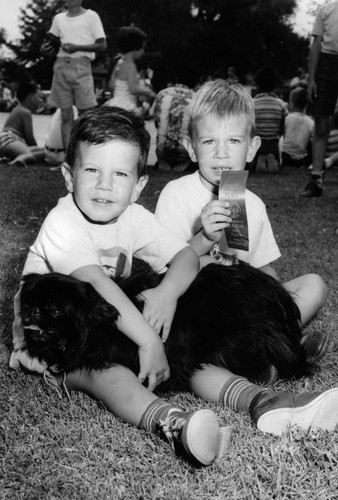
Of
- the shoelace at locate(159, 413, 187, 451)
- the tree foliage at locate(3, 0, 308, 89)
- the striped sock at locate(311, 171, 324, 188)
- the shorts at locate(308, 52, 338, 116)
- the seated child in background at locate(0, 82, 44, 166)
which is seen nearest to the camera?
the shoelace at locate(159, 413, 187, 451)

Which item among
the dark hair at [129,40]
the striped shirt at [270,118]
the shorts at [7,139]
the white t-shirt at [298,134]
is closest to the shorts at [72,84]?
the dark hair at [129,40]

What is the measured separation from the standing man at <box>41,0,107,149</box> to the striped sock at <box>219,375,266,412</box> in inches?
262

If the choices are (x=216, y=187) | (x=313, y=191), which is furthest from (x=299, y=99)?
(x=216, y=187)

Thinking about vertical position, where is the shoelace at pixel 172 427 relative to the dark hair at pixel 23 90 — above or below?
above

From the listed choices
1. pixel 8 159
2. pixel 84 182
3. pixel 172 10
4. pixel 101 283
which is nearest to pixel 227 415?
pixel 101 283

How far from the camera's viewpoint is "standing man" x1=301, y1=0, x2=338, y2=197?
6738 mm

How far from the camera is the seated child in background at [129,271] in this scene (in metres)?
2.14

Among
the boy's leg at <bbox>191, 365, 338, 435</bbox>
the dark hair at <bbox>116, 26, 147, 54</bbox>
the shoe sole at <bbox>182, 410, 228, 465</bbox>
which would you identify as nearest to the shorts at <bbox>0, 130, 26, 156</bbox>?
the dark hair at <bbox>116, 26, 147, 54</bbox>

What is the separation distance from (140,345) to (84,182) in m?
0.73

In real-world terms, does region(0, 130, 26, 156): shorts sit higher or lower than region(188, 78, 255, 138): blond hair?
lower

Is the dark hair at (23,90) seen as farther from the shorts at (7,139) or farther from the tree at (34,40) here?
the tree at (34,40)

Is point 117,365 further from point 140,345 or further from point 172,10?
point 172,10

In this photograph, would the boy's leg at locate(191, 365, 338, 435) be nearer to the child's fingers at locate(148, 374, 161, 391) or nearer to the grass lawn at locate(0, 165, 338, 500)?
the grass lawn at locate(0, 165, 338, 500)

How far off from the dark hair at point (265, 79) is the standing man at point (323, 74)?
3.68 meters
